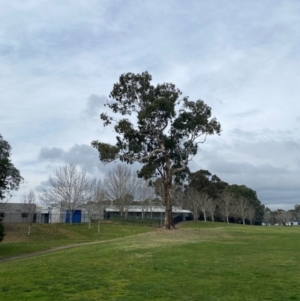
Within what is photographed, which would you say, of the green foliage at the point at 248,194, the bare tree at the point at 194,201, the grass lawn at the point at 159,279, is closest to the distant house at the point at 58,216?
the bare tree at the point at 194,201

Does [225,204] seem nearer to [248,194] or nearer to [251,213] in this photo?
[251,213]

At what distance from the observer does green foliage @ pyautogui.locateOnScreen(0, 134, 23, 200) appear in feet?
107

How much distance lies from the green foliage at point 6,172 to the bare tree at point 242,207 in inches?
2359

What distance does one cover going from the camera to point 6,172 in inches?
1321

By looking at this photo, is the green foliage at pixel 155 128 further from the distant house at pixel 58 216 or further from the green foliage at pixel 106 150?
the distant house at pixel 58 216

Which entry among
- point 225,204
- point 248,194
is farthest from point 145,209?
point 248,194

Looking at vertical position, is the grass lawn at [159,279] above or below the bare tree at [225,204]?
below

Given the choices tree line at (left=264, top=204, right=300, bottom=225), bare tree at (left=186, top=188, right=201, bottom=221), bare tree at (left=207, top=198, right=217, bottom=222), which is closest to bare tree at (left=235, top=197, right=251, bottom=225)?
bare tree at (left=207, top=198, right=217, bottom=222)

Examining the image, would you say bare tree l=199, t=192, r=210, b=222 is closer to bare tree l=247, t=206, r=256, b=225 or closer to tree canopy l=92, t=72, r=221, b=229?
bare tree l=247, t=206, r=256, b=225

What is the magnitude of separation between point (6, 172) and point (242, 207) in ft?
229

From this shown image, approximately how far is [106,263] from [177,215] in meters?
79.6

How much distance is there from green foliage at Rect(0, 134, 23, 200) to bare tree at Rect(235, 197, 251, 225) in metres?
59.9

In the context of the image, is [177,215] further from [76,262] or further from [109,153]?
[76,262]

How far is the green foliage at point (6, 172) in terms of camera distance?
32.7 metres
